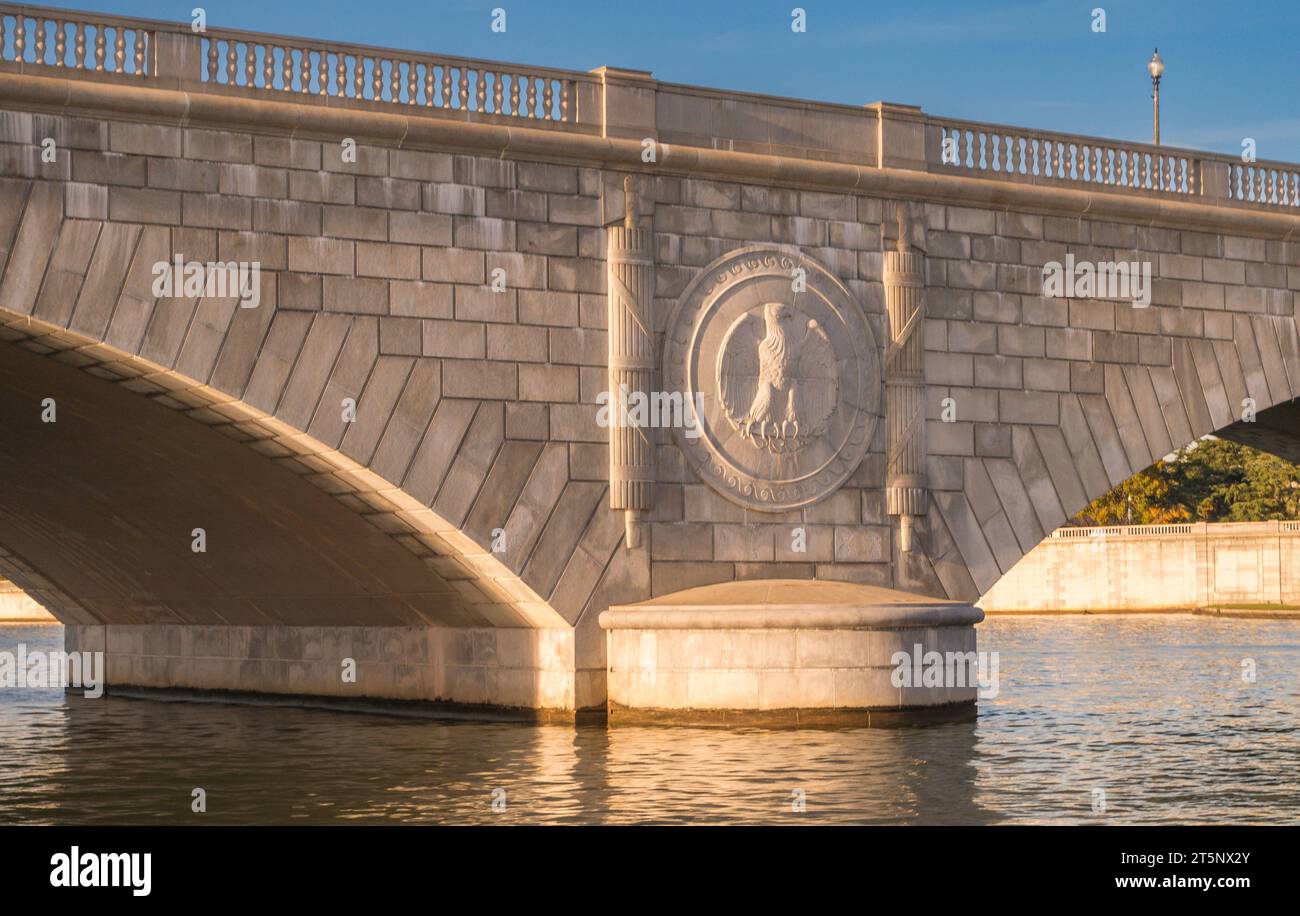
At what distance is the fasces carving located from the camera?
24172 mm

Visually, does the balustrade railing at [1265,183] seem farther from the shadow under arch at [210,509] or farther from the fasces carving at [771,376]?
A: the shadow under arch at [210,509]

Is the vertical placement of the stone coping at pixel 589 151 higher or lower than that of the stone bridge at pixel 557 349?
higher

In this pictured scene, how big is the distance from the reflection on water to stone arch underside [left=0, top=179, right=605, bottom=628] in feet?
6.34

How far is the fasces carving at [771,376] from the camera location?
2417 cm

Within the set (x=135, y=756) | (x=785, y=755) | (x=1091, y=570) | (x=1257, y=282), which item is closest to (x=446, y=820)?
(x=785, y=755)

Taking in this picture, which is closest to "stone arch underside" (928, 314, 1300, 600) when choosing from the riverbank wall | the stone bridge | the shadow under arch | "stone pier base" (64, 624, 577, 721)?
the stone bridge

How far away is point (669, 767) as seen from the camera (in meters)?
19.1

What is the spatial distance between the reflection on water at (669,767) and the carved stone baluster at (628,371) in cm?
291

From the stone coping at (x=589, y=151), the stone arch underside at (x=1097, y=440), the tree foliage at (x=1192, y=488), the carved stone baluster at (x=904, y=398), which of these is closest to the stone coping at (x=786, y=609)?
the carved stone baluster at (x=904, y=398)

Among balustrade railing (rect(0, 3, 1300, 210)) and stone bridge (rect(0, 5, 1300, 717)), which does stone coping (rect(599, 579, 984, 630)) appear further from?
balustrade railing (rect(0, 3, 1300, 210))

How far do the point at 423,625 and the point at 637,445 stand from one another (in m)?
4.54

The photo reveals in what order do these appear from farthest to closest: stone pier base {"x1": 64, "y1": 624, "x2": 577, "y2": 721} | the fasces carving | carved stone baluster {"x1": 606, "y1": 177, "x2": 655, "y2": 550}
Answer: the fasces carving, stone pier base {"x1": 64, "y1": 624, "x2": 577, "y2": 721}, carved stone baluster {"x1": 606, "y1": 177, "x2": 655, "y2": 550}

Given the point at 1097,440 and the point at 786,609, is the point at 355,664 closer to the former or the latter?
the point at 786,609
